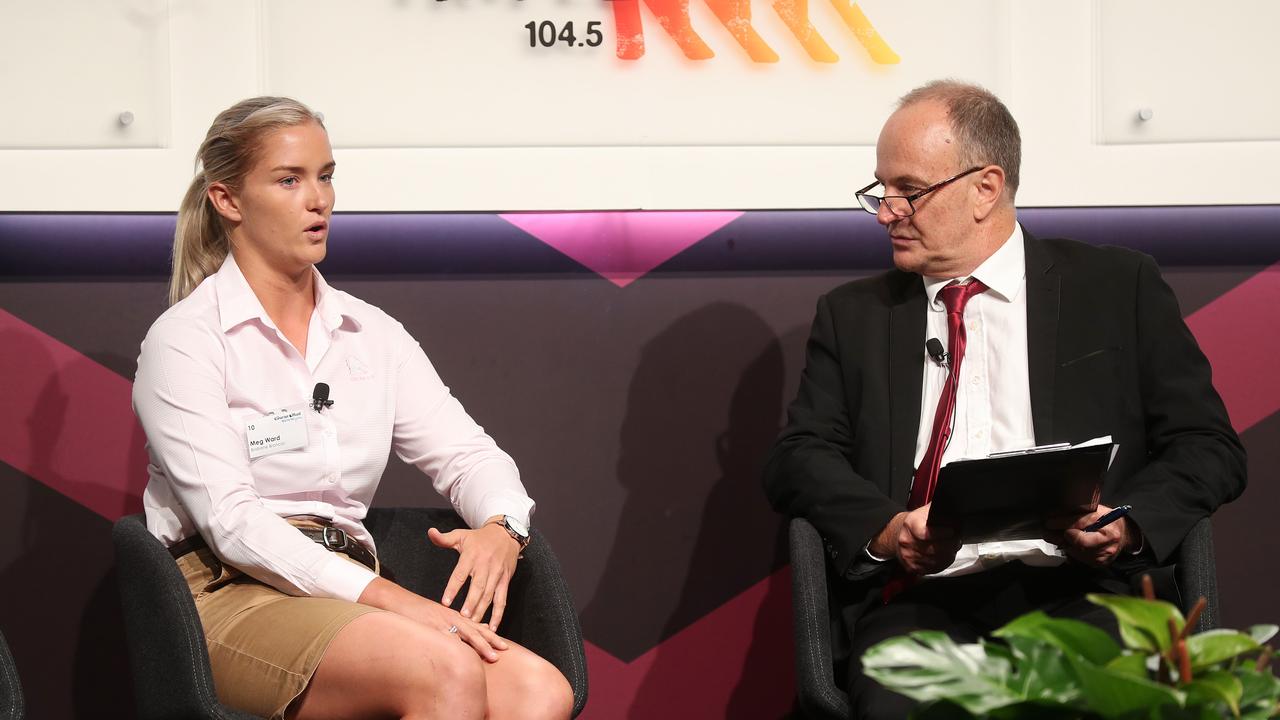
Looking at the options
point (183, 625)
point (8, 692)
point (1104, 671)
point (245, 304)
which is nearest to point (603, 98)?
point (245, 304)

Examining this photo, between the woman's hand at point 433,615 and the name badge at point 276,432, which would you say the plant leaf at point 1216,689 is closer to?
the woman's hand at point 433,615

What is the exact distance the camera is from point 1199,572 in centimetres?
232

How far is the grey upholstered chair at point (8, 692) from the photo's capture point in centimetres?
212

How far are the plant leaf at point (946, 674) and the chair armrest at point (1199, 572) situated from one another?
1175mm

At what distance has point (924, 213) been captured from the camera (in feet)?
8.61

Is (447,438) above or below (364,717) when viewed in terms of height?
above

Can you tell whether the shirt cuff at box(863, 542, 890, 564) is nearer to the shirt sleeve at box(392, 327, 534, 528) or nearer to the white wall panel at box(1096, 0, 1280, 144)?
the shirt sleeve at box(392, 327, 534, 528)

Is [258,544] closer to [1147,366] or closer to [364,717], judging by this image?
[364,717]

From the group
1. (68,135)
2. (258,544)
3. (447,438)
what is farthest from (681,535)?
(68,135)

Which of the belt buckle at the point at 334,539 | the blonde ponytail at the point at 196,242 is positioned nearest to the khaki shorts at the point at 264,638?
the belt buckle at the point at 334,539

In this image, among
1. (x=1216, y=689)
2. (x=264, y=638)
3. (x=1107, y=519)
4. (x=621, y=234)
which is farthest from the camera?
(x=621, y=234)

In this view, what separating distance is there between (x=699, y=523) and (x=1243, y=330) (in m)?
1.54

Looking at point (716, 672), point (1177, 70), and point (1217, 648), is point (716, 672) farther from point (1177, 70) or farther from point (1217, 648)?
point (1217, 648)

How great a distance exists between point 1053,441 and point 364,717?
143 centimetres
